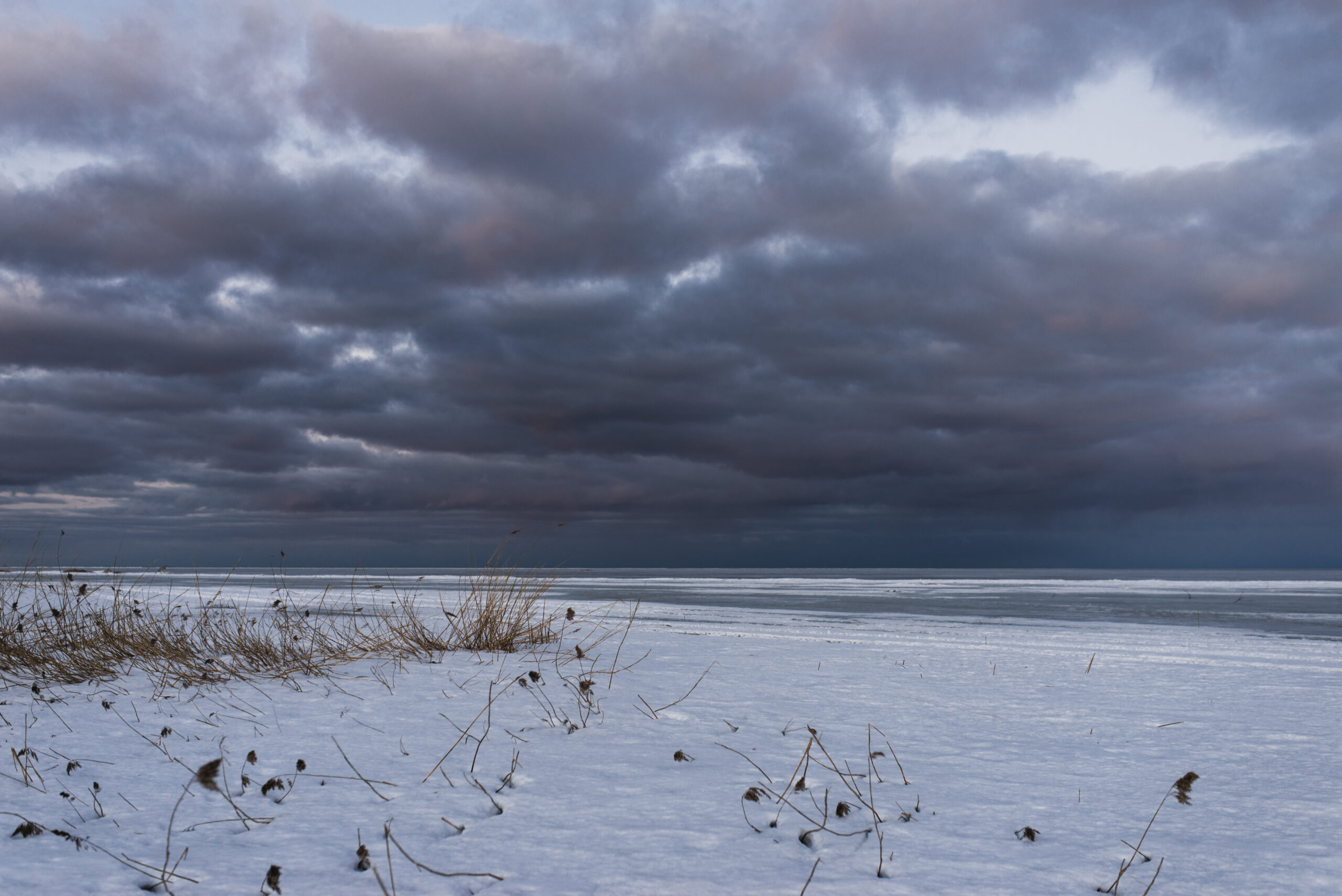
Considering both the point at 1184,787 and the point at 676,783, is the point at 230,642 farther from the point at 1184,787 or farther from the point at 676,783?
the point at 1184,787

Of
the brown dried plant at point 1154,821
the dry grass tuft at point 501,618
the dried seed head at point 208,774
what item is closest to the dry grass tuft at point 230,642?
the dry grass tuft at point 501,618

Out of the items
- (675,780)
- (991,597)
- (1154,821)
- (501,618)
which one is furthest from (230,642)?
(991,597)

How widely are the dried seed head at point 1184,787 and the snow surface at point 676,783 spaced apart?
0.05 metres

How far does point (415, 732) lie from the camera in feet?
10.6

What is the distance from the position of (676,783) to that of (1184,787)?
1.61 meters

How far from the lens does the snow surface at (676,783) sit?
6.42ft

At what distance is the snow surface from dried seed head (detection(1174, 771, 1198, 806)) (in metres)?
0.05

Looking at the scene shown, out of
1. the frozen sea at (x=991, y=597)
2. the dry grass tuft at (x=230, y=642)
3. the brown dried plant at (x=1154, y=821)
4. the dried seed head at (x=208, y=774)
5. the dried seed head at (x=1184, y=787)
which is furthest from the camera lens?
the frozen sea at (x=991, y=597)

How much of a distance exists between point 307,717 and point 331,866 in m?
1.74

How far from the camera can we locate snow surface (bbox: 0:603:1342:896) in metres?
1.96

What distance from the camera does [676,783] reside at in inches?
104

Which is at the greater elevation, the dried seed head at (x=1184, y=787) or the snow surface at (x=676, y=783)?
the dried seed head at (x=1184, y=787)

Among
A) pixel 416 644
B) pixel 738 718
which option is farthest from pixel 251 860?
pixel 416 644

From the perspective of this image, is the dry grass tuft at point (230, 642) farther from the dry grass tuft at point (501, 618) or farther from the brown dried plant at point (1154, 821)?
the brown dried plant at point (1154, 821)
